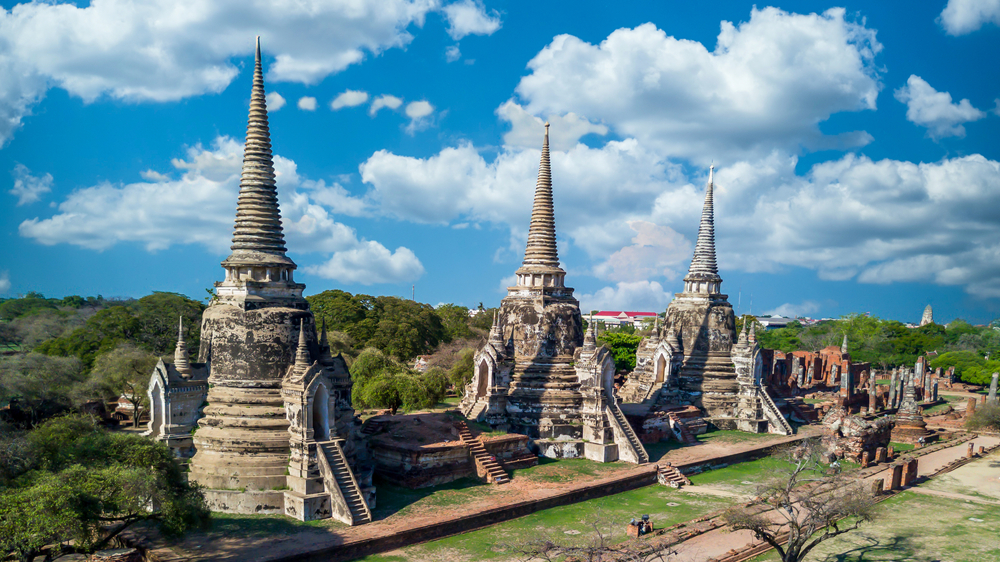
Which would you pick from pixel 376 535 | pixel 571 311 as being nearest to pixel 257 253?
pixel 376 535

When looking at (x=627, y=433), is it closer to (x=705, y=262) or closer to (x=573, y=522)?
(x=573, y=522)

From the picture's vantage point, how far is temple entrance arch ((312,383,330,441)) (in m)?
19.8

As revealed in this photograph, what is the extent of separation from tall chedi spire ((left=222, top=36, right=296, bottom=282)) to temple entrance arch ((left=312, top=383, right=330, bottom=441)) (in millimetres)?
4220

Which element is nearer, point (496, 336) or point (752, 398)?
point (496, 336)

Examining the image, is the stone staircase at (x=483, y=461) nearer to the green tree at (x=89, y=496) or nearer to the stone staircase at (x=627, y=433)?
the stone staircase at (x=627, y=433)

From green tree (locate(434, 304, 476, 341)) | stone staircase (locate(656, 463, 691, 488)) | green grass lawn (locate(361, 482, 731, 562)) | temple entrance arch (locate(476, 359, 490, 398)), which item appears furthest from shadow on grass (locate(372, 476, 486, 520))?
green tree (locate(434, 304, 476, 341))

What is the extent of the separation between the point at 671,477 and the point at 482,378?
906 centimetres

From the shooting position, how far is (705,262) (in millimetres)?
39000

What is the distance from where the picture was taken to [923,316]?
156m

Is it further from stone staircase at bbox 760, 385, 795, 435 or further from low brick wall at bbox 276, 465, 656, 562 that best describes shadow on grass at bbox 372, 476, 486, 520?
stone staircase at bbox 760, 385, 795, 435

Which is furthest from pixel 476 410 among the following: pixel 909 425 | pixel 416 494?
pixel 909 425

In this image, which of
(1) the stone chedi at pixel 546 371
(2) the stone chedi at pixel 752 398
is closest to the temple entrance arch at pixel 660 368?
(2) the stone chedi at pixel 752 398

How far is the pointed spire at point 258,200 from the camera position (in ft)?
70.8

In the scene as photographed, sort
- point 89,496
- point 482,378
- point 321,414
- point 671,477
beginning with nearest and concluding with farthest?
point 89,496
point 321,414
point 671,477
point 482,378
